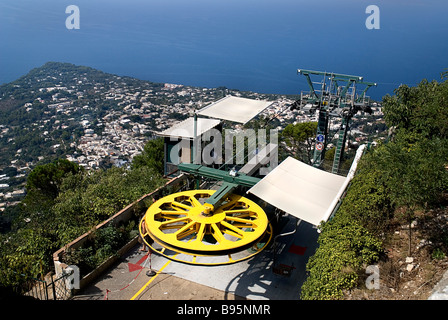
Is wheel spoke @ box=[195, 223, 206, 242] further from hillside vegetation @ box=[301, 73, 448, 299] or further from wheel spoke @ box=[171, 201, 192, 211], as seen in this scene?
hillside vegetation @ box=[301, 73, 448, 299]

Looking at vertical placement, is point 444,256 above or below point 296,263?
A: above

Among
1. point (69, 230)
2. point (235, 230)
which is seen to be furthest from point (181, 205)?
point (69, 230)

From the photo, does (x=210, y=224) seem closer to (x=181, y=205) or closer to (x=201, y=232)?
(x=201, y=232)

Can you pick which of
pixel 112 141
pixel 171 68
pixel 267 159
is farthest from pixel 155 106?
pixel 171 68

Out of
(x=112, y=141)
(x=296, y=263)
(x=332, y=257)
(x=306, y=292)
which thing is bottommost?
(x=112, y=141)

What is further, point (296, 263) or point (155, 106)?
point (155, 106)

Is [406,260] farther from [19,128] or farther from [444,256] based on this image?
[19,128]

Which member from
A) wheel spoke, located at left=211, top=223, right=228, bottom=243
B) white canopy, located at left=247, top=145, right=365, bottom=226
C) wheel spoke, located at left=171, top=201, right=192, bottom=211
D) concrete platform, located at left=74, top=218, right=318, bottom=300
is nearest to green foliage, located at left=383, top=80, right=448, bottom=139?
white canopy, located at left=247, top=145, right=365, bottom=226
